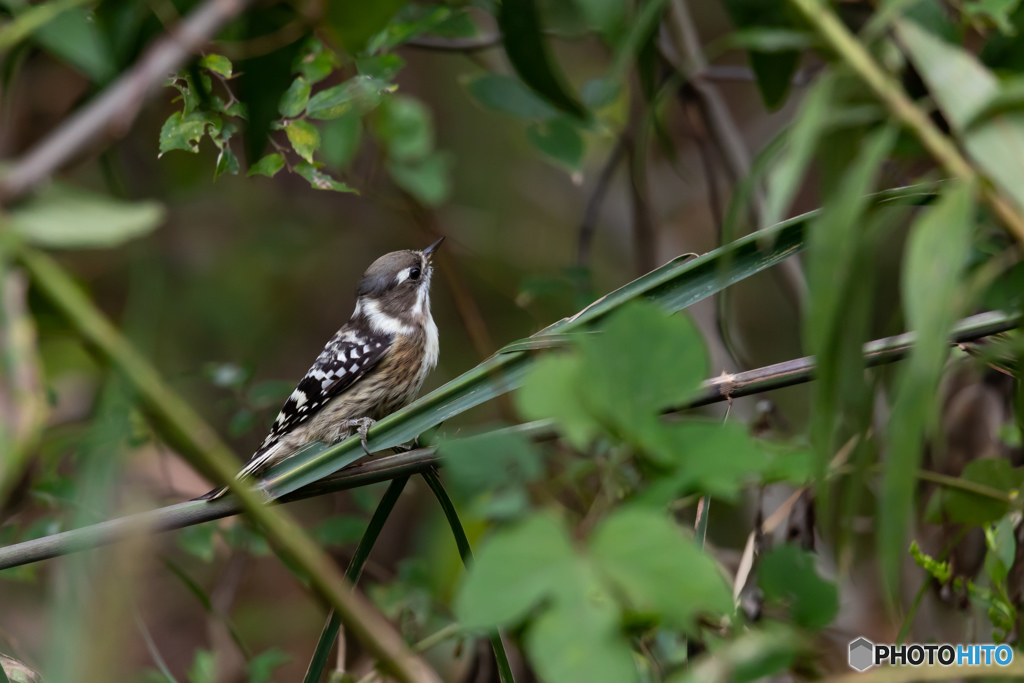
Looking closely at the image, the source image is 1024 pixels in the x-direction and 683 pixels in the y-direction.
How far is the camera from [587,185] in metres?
7.06

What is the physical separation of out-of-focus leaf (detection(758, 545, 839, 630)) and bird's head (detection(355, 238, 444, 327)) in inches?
128

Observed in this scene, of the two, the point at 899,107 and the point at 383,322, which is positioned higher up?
the point at 899,107

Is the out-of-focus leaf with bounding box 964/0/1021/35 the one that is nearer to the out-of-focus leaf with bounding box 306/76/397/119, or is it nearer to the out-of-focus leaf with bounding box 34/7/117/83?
the out-of-focus leaf with bounding box 306/76/397/119

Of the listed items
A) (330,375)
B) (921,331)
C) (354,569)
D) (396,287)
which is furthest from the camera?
(396,287)

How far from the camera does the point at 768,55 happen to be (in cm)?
174

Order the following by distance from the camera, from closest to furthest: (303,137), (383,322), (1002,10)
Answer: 1. (1002,10)
2. (303,137)
3. (383,322)

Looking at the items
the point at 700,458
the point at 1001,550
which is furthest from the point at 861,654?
the point at 700,458

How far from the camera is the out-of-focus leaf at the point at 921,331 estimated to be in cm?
96

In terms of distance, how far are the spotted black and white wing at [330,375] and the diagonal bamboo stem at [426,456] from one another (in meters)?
1.82

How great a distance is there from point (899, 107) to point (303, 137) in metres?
1.77

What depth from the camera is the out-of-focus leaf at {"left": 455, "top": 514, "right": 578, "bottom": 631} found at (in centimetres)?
97

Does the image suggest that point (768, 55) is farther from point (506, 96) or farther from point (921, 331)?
point (506, 96)

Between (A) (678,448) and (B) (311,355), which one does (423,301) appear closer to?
(B) (311,355)

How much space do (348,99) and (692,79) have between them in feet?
6.93
